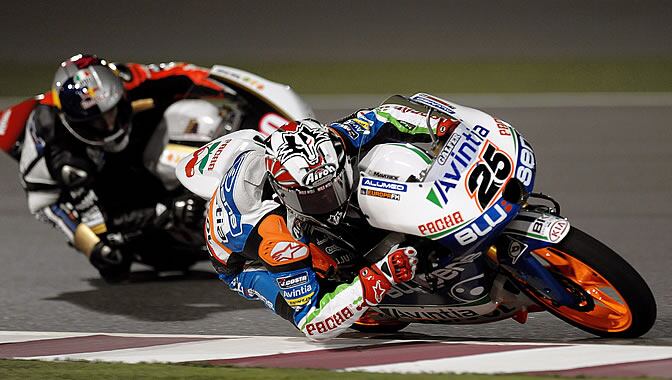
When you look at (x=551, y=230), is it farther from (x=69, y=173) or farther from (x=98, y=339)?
(x=69, y=173)

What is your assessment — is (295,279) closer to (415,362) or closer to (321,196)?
(321,196)

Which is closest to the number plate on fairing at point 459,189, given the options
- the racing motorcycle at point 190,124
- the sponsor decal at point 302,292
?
the sponsor decal at point 302,292

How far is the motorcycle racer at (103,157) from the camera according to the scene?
7.48 metres

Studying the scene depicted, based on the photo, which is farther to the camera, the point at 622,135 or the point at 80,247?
the point at 622,135

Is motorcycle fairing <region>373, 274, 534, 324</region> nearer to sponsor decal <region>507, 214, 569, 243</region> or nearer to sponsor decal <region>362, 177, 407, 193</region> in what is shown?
sponsor decal <region>507, 214, 569, 243</region>

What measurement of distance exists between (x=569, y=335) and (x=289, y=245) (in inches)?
50.2

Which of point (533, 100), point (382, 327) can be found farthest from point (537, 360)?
point (533, 100)

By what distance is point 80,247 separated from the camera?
762cm

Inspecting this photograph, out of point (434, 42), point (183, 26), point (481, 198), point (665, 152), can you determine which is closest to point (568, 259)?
point (481, 198)

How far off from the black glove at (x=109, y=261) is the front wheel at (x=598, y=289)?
2.99 meters

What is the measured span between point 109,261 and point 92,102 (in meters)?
0.92

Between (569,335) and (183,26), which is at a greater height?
(569,335)

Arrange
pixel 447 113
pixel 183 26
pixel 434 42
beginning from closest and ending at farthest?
pixel 447 113 → pixel 434 42 → pixel 183 26

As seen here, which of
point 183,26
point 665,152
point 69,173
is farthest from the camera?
point 183,26
